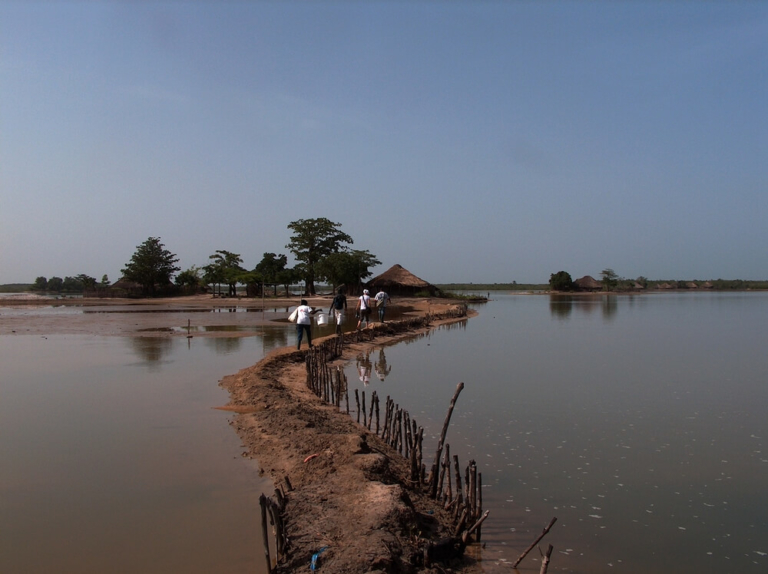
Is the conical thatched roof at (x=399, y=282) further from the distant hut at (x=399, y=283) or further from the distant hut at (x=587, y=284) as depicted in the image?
the distant hut at (x=587, y=284)

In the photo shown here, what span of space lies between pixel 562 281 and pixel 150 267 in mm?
48120

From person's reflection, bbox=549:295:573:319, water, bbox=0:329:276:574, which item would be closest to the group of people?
water, bbox=0:329:276:574

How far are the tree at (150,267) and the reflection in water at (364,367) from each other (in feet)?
116

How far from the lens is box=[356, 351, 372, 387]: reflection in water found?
1196 cm

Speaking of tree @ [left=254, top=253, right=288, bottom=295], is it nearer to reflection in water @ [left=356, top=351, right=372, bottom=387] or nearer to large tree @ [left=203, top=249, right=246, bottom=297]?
large tree @ [left=203, top=249, right=246, bottom=297]

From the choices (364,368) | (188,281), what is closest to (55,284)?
(188,281)

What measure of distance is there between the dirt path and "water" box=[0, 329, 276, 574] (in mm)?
368

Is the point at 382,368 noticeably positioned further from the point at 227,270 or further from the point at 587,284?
the point at 587,284

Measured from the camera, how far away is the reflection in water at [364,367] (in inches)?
471

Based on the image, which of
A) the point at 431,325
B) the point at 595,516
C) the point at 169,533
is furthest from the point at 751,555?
the point at 431,325

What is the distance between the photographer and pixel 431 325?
26.0 m

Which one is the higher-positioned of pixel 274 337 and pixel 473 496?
pixel 274 337

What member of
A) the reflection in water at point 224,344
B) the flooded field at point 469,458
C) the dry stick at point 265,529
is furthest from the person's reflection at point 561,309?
the dry stick at point 265,529

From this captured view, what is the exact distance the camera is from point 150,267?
151 ft
